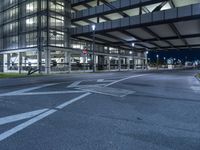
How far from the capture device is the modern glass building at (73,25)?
36.4 m

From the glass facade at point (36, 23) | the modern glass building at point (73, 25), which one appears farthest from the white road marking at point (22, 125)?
the glass facade at point (36, 23)

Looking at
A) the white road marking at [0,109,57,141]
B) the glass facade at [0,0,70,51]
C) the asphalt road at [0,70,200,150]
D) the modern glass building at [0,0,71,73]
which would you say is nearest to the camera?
the asphalt road at [0,70,200,150]

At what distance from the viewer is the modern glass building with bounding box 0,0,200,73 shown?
36.4m

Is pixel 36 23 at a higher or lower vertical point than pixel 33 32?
higher

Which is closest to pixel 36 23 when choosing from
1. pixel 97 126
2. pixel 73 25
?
pixel 73 25

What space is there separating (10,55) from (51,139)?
46.3 m

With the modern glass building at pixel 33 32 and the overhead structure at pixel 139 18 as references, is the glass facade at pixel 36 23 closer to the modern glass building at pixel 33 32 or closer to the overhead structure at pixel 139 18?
the modern glass building at pixel 33 32

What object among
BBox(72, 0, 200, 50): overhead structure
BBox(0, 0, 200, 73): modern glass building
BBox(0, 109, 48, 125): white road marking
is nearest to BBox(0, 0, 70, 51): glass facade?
BBox(0, 0, 200, 73): modern glass building

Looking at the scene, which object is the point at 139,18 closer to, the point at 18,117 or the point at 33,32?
the point at 33,32

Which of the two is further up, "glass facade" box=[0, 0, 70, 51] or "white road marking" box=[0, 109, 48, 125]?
"glass facade" box=[0, 0, 70, 51]

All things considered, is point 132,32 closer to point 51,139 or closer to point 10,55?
point 10,55

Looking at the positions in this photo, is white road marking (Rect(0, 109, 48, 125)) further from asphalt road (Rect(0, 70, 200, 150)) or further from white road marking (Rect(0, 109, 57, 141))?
white road marking (Rect(0, 109, 57, 141))

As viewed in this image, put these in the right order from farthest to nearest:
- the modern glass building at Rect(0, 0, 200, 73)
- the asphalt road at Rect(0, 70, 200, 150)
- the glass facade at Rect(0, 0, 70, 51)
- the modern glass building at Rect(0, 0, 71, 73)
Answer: the glass facade at Rect(0, 0, 70, 51), the modern glass building at Rect(0, 0, 71, 73), the modern glass building at Rect(0, 0, 200, 73), the asphalt road at Rect(0, 70, 200, 150)

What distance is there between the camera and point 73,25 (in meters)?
49.8
